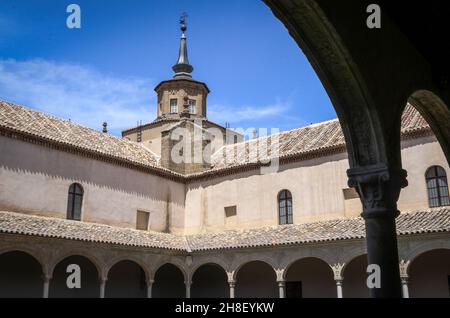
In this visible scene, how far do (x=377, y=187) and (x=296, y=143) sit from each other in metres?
15.8

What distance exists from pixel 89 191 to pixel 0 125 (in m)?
4.38

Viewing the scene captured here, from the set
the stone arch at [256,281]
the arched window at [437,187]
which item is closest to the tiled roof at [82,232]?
the stone arch at [256,281]

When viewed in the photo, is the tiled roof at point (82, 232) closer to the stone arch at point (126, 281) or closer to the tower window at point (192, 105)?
the stone arch at point (126, 281)

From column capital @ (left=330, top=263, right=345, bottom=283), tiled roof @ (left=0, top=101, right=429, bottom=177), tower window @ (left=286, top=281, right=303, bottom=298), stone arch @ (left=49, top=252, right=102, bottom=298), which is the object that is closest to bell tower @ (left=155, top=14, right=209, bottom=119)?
tiled roof @ (left=0, top=101, right=429, bottom=177)

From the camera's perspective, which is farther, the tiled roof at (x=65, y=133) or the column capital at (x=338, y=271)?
the tiled roof at (x=65, y=133)

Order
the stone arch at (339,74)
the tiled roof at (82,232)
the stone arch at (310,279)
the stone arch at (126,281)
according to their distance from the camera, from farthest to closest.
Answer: the stone arch at (126,281)
the stone arch at (310,279)
the tiled roof at (82,232)
the stone arch at (339,74)

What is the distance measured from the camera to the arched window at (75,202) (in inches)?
739

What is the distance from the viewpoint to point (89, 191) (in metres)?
19.5

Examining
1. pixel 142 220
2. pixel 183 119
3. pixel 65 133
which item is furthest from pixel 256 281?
pixel 65 133

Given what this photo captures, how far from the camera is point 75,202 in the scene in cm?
1902

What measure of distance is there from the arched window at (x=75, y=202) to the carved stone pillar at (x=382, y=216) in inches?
589

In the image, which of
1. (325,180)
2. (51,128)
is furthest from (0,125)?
(325,180)
